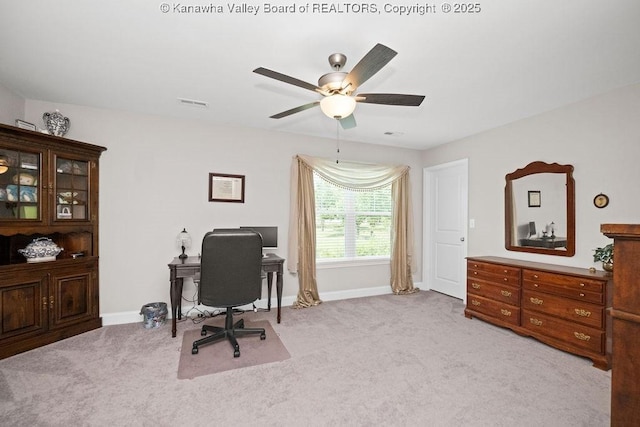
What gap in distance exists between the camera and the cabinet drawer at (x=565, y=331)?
8.28 feet

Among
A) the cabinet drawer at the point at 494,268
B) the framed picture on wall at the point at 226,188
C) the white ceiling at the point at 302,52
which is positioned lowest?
the cabinet drawer at the point at 494,268

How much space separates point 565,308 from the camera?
2.75 meters

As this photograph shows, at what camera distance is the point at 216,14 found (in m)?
1.81

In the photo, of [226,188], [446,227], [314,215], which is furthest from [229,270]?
[446,227]

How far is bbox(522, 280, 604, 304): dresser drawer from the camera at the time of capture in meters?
2.55

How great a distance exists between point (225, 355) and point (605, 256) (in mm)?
3585

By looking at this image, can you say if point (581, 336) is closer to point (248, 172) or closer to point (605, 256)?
point (605, 256)

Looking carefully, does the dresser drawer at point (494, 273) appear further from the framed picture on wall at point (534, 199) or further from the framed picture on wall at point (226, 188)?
the framed picture on wall at point (226, 188)

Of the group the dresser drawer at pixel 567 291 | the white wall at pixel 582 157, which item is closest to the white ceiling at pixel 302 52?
the white wall at pixel 582 157

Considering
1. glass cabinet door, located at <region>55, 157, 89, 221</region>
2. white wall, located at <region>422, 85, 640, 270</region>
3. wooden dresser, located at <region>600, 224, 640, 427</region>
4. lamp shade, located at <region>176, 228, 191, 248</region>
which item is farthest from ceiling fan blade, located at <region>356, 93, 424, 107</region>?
glass cabinet door, located at <region>55, 157, 89, 221</region>

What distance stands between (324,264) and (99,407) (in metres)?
3.02

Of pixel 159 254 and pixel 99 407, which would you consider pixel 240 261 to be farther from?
pixel 159 254

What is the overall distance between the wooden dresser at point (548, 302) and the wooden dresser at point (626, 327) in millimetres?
2197

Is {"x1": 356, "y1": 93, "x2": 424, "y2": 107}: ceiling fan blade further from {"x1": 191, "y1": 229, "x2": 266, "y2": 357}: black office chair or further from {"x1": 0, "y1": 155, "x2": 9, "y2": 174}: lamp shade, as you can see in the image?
{"x1": 0, "y1": 155, "x2": 9, "y2": 174}: lamp shade
